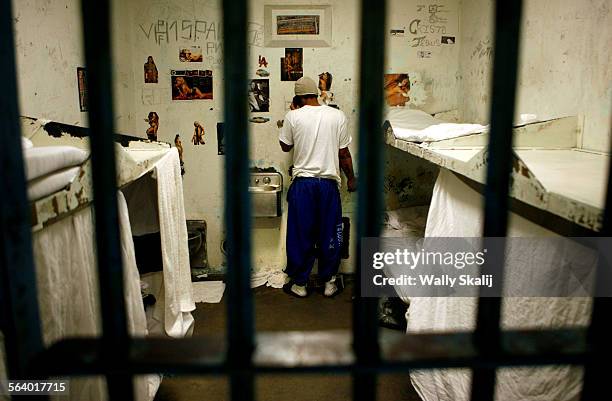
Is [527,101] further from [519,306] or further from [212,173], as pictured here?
[212,173]

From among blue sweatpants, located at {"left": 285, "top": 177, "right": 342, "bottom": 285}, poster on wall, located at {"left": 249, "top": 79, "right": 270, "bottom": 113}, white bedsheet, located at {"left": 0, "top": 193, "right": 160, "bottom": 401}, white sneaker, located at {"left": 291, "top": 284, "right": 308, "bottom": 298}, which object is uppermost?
poster on wall, located at {"left": 249, "top": 79, "right": 270, "bottom": 113}

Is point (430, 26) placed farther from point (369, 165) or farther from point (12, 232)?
point (12, 232)

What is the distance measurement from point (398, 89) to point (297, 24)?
890 millimetres

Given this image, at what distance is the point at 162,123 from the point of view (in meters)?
3.46

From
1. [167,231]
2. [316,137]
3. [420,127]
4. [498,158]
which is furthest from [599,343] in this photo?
[316,137]

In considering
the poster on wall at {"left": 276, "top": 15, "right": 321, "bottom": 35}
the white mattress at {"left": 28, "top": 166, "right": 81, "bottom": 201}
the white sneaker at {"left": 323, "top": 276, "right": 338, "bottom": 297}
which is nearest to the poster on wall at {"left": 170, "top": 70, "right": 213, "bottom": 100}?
the poster on wall at {"left": 276, "top": 15, "right": 321, "bottom": 35}

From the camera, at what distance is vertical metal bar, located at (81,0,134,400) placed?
473 mm

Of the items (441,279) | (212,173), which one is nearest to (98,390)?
(441,279)

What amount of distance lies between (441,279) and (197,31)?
2519 millimetres

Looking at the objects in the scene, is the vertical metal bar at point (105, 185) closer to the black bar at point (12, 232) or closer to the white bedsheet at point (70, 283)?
the black bar at point (12, 232)

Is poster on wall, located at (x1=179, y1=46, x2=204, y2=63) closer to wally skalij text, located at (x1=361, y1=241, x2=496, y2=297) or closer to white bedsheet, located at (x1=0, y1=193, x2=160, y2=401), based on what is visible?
wally skalij text, located at (x1=361, y1=241, x2=496, y2=297)

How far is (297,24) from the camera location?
336cm

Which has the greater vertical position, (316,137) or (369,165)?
(369,165)

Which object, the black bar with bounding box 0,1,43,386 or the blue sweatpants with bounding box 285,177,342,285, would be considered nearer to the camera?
the black bar with bounding box 0,1,43,386
